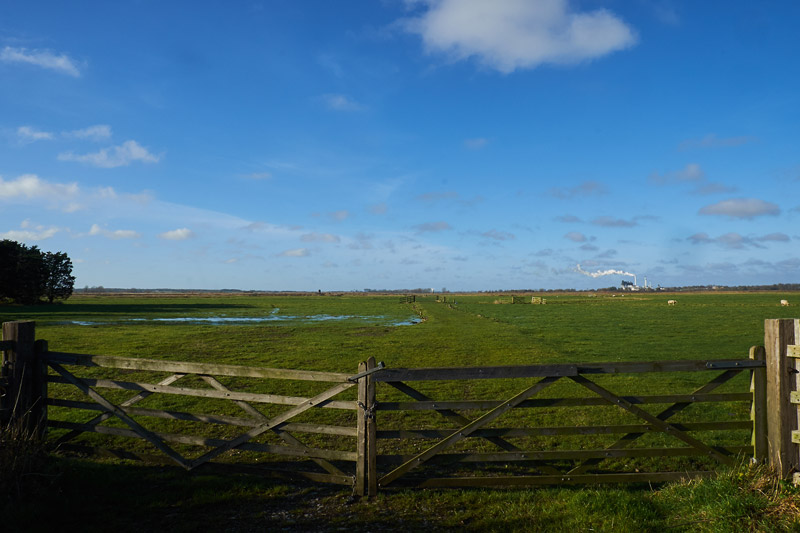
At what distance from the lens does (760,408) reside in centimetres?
694

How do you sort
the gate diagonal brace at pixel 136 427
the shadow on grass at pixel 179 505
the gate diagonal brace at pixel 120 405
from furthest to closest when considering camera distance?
the gate diagonal brace at pixel 120 405 < the gate diagonal brace at pixel 136 427 < the shadow on grass at pixel 179 505

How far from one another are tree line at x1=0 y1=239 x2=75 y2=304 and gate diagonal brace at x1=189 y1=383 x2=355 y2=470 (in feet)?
299

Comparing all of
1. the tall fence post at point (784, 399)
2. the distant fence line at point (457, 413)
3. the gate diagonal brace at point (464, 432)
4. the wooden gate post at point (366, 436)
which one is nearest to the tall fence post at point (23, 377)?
the distant fence line at point (457, 413)

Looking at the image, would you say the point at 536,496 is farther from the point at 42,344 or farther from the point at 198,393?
the point at 42,344

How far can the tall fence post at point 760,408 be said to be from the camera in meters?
6.94

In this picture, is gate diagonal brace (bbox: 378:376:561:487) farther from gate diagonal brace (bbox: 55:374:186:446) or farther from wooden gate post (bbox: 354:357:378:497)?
gate diagonal brace (bbox: 55:374:186:446)

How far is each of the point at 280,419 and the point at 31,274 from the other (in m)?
97.6

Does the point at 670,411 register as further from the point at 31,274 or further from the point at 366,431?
the point at 31,274

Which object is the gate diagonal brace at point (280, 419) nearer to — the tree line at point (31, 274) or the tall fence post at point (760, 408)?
the tall fence post at point (760, 408)

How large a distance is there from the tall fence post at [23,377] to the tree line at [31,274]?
88.7 metres

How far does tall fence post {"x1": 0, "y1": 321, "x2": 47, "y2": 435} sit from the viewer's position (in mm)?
7723

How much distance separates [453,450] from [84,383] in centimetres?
677

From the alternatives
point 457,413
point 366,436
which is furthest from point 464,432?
point 366,436

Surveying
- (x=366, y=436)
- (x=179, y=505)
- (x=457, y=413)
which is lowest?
(x=179, y=505)
